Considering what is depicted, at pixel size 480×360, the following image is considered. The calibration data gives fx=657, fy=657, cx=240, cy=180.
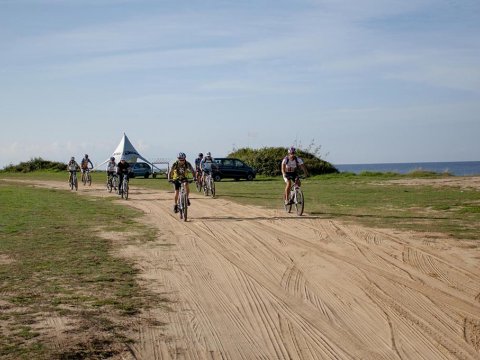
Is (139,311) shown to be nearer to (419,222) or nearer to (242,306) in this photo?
(242,306)

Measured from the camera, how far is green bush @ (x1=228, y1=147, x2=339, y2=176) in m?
53.0

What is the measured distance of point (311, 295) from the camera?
8367mm

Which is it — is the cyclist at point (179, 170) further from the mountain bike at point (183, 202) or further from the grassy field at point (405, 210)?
the grassy field at point (405, 210)

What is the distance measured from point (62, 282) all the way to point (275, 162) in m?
44.2

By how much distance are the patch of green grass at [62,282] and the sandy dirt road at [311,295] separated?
408 mm

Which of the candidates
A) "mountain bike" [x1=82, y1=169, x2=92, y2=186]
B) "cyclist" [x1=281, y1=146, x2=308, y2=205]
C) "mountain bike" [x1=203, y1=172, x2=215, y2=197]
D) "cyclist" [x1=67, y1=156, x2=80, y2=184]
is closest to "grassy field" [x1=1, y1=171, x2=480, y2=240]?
"cyclist" [x1=281, y1=146, x2=308, y2=205]

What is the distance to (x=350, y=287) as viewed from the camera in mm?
8797

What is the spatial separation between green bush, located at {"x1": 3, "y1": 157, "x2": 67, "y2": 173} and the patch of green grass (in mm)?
62178

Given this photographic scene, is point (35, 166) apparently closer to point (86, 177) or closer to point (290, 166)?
point (86, 177)

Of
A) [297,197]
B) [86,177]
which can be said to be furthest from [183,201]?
[86,177]

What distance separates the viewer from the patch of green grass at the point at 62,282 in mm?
6559

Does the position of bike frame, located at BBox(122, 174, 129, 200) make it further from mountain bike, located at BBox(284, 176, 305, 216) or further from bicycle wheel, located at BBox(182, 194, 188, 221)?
mountain bike, located at BBox(284, 176, 305, 216)

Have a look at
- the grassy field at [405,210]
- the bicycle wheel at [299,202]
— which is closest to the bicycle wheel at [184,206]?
the bicycle wheel at [299,202]

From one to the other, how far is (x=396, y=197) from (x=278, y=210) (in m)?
6.61
